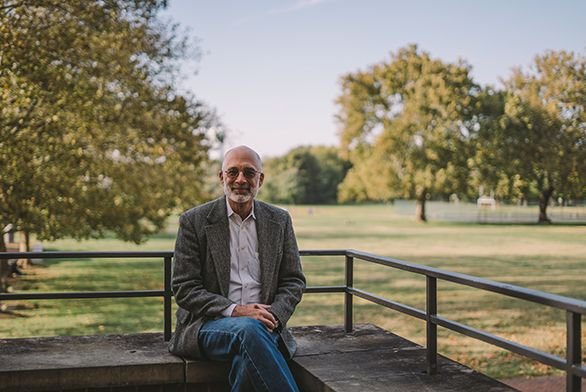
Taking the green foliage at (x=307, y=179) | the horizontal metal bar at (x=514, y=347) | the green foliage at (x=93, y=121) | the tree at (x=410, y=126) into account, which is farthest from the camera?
the green foliage at (x=307, y=179)

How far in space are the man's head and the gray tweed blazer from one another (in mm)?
159

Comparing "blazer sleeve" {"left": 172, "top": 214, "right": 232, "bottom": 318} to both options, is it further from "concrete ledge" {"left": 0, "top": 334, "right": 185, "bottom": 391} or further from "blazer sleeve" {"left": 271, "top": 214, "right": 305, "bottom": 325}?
"concrete ledge" {"left": 0, "top": 334, "right": 185, "bottom": 391}

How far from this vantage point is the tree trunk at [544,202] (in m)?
25.6

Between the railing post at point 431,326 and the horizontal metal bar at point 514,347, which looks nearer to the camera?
the horizontal metal bar at point 514,347

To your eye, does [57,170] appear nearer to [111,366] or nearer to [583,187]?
[111,366]

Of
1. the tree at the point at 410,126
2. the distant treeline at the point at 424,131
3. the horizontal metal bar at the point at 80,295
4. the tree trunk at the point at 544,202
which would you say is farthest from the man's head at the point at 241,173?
the tree at the point at 410,126

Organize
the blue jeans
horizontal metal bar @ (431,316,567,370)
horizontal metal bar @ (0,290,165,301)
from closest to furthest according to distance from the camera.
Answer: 1. horizontal metal bar @ (431,316,567,370)
2. the blue jeans
3. horizontal metal bar @ (0,290,165,301)

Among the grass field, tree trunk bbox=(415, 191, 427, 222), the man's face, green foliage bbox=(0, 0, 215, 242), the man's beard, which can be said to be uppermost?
green foliage bbox=(0, 0, 215, 242)

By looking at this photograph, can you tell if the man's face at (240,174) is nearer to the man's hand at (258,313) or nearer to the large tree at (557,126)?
the man's hand at (258,313)

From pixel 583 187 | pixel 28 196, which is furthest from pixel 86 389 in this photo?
pixel 583 187

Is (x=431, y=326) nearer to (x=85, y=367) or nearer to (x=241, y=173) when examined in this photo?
(x=241, y=173)

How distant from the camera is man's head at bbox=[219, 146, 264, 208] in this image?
13.3 ft

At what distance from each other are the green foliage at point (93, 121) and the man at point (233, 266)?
Answer: 7.05 meters

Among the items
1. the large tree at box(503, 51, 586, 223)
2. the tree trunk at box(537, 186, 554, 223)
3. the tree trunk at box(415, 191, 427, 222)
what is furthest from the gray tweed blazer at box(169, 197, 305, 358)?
the tree trunk at box(415, 191, 427, 222)
